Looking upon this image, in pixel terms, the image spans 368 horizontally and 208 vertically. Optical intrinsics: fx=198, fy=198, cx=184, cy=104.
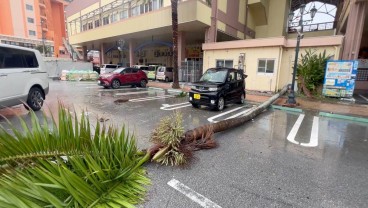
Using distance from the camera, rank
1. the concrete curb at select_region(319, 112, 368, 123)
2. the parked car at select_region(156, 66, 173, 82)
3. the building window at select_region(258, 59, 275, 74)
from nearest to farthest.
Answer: the concrete curb at select_region(319, 112, 368, 123), the building window at select_region(258, 59, 275, 74), the parked car at select_region(156, 66, 173, 82)

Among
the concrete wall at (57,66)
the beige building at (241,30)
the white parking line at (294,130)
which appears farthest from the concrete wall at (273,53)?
the concrete wall at (57,66)

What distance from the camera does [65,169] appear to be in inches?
76.0

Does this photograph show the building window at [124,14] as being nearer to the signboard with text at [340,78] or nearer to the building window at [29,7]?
the signboard with text at [340,78]

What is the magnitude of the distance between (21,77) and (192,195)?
6.71 metres

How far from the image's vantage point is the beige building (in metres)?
11.9

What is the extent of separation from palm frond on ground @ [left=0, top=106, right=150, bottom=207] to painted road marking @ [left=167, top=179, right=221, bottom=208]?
0.42 metres

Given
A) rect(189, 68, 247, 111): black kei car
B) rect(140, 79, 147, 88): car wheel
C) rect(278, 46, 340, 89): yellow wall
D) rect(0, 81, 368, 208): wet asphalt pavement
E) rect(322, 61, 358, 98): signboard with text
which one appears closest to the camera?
rect(0, 81, 368, 208): wet asphalt pavement

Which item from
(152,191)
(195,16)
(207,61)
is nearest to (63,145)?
(152,191)

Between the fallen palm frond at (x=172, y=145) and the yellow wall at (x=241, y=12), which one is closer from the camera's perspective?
the fallen palm frond at (x=172, y=145)

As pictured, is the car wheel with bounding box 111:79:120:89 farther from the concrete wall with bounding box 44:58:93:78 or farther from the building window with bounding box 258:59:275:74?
the concrete wall with bounding box 44:58:93:78

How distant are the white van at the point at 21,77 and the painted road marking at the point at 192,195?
5.01 meters

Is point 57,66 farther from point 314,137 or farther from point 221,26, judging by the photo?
point 314,137

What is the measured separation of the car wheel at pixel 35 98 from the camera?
22.2 feet

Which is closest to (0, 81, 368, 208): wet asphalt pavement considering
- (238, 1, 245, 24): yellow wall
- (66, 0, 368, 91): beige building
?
(66, 0, 368, 91): beige building
